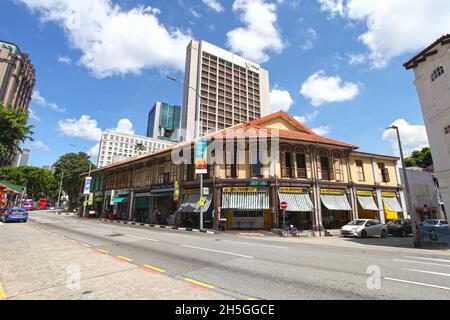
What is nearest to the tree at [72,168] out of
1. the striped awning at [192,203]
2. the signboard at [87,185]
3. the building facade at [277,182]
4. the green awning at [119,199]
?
the signboard at [87,185]

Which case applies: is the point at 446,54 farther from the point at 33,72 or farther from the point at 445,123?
the point at 33,72

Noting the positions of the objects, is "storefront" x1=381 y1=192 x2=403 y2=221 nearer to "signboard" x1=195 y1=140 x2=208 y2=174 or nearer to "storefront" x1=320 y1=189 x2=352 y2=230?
"storefront" x1=320 y1=189 x2=352 y2=230

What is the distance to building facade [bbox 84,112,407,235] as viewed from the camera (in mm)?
22469

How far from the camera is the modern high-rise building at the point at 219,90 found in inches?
2746

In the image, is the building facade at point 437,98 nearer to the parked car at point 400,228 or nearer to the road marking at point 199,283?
the parked car at point 400,228

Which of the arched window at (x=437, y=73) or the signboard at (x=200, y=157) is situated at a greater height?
the arched window at (x=437, y=73)

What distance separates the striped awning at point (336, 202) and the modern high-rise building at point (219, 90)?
45.6 m

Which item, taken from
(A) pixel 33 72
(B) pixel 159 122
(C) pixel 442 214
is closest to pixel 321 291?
(C) pixel 442 214

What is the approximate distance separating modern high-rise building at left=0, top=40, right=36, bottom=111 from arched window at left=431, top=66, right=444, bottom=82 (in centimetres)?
10029

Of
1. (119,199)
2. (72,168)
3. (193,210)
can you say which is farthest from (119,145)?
(193,210)

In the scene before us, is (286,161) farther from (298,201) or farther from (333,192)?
(333,192)

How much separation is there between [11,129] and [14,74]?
87.2 metres

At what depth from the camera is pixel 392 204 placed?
89.3 feet

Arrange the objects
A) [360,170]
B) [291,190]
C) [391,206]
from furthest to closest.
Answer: [360,170] → [391,206] → [291,190]
